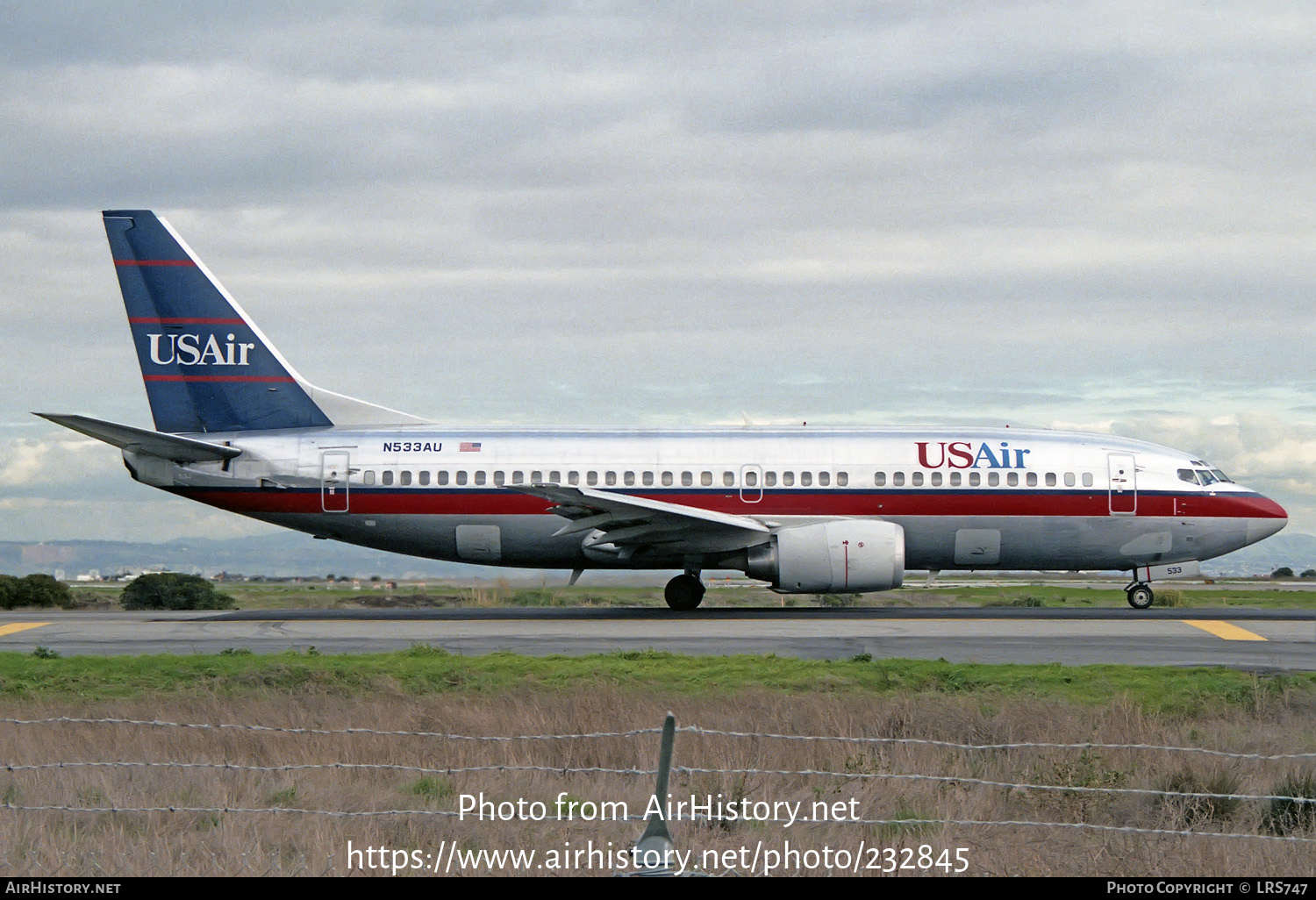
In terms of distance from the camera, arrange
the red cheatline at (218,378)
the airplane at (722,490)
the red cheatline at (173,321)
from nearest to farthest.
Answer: the airplane at (722,490) → the red cheatline at (218,378) → the red cheatline at (173,321)

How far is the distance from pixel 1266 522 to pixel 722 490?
12095mm

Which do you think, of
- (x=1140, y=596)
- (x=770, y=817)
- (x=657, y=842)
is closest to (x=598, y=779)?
(x=770, y=817)

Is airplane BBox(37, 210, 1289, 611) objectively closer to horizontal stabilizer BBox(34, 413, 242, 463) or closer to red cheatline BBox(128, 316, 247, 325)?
horizontal stabilizer BBox(34, 413, 242, 463)

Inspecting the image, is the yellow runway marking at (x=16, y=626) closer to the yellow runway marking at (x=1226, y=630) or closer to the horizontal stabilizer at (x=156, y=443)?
the horizontal stabilizer at (x=156, y=443)

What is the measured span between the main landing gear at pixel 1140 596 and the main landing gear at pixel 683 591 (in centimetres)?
980

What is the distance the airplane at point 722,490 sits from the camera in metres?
27.8

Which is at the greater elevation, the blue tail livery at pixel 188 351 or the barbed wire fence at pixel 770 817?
the blue tail livery at pixel 188 351

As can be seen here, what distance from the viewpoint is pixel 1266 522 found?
28.7m

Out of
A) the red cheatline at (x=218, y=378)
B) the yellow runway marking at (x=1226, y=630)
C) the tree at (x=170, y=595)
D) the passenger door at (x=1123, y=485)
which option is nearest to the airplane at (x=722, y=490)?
the passenger door at (x=1123, y=485)

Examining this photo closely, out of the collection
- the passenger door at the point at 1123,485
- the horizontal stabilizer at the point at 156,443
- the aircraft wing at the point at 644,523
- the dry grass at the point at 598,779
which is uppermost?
the horizontal stabilizer at the point at 156,443

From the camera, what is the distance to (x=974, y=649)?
1989 cm

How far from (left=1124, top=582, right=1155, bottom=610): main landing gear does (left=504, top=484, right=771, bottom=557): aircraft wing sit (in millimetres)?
9016

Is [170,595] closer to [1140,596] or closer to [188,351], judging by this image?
[188,351]

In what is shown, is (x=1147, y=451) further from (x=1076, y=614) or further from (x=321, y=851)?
(x=321, y=851)
